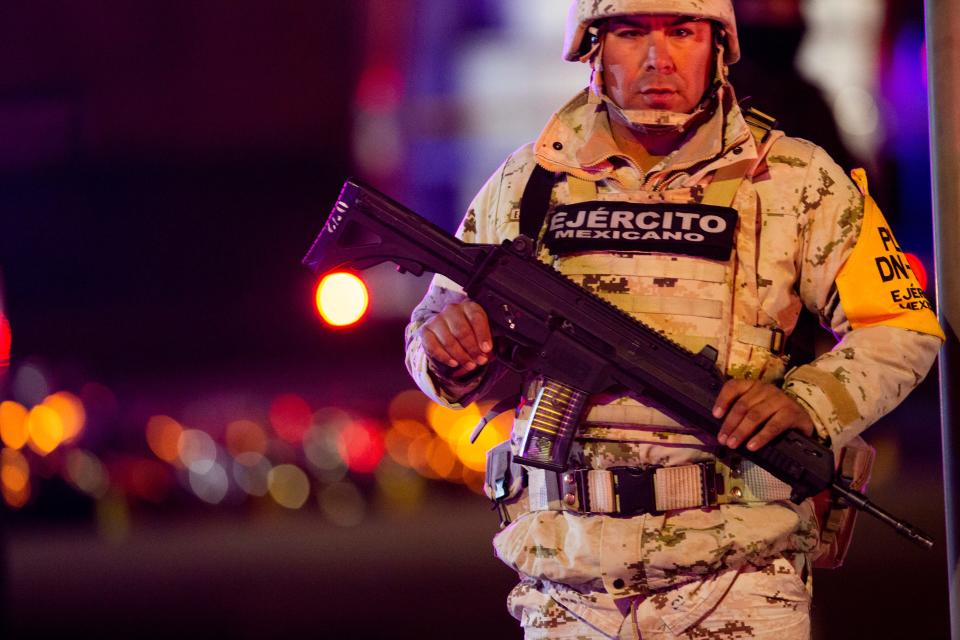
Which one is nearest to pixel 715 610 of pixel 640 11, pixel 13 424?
pixel 640 11

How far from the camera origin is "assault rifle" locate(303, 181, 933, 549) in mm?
2525

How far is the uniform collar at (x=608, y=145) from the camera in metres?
2.75

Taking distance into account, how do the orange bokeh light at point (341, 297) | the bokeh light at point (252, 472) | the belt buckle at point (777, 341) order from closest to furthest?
1. the belt buckle at point (777, 341)
2. the orange bokeh light at point (341, 297)
3. the bokeh light at point (252, 472)

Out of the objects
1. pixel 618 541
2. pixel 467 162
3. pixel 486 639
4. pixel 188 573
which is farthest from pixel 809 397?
pixel 467 162

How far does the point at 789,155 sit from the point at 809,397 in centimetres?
59

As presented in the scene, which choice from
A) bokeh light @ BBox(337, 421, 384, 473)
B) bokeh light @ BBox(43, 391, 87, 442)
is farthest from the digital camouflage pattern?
bokeh light @ BBox(43, 391, 87, 442)

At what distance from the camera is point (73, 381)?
55.6 feet

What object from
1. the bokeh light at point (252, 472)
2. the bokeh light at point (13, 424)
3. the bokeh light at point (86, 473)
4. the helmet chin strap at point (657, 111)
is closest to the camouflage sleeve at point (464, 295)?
the helmet chin strap at point (657, 111)

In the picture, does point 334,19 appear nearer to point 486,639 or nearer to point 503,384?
point 486,639

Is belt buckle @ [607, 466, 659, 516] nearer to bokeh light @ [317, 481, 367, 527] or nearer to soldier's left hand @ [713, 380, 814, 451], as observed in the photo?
soldier's left hand @ [713, 380, 814, 451]

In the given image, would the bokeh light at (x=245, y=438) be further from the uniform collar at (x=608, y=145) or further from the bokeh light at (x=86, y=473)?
the uniform collar at (x=608, y=145)

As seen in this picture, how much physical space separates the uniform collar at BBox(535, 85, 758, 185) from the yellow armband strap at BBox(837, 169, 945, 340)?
32cm

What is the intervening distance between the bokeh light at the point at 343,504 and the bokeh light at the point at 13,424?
5.02 m

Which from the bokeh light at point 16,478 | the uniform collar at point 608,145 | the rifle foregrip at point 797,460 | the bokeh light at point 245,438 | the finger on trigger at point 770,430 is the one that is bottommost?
the bokeh light at point 16,478
